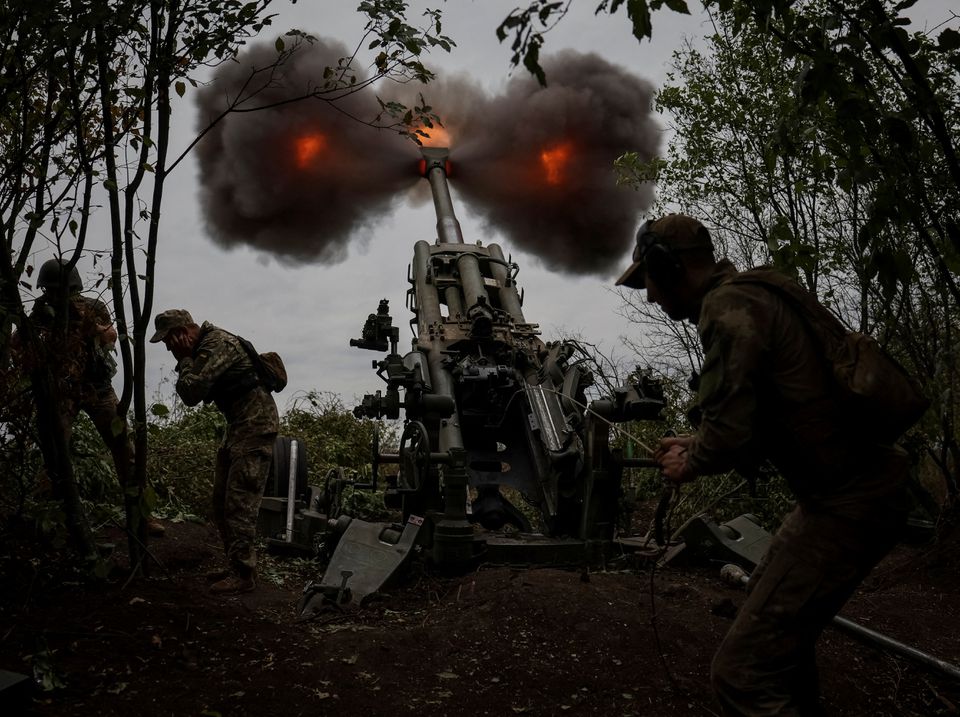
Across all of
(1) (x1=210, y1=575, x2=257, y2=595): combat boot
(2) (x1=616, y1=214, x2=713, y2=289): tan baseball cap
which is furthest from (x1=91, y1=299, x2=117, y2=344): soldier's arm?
(2) (x1=616, y1=214, x2=713, y2=289): tan baseball cap

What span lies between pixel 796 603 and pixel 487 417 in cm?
564

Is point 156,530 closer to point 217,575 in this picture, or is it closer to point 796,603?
point 217,575

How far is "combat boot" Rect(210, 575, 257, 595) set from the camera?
6.16m

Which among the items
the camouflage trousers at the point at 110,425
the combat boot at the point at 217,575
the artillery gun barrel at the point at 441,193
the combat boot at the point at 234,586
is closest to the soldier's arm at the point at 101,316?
the camouflage trousers at the point at 110,425

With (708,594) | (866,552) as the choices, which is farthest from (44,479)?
(866,552)

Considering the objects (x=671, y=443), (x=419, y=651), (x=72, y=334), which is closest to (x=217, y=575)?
(x=419, y=651)

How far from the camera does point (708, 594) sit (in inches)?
240

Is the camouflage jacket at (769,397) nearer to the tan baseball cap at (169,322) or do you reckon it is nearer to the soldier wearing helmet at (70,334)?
the soldier wearing helmet at (70,334)

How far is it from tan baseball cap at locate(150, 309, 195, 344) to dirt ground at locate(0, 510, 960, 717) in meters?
1.88

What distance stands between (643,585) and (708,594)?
45 cm

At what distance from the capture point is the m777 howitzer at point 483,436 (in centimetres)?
675

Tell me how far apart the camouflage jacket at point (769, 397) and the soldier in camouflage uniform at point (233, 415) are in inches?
169

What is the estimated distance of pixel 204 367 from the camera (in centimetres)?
627

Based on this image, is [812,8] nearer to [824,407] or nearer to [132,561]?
[824,407]
